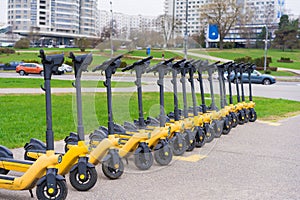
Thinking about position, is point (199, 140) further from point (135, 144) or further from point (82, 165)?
point (82, 165)

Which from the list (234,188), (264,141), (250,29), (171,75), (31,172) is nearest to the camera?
(31,172)

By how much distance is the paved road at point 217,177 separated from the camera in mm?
5387

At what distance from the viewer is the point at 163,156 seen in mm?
6789

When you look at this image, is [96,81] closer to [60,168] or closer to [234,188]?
[60,168]

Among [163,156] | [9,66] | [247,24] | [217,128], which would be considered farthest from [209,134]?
[247,24]

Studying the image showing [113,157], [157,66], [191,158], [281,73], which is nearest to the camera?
[113,157]

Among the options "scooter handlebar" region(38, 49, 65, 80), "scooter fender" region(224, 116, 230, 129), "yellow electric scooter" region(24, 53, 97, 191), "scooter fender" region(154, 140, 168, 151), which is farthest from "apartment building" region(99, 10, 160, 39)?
"scooter fender" region(224, 116, 230, 129)

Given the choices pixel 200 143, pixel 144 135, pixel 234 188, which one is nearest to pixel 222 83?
pixel 200 143

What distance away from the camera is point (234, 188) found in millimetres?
5762

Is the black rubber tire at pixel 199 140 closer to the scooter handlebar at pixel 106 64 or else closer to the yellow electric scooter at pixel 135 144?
the yellow electric scooter at pixel 135 144

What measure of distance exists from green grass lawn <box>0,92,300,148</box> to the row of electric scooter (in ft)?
0.91

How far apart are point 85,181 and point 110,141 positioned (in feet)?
2.37

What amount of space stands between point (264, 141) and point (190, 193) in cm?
440

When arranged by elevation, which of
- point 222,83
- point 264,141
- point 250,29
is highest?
point 250,29
